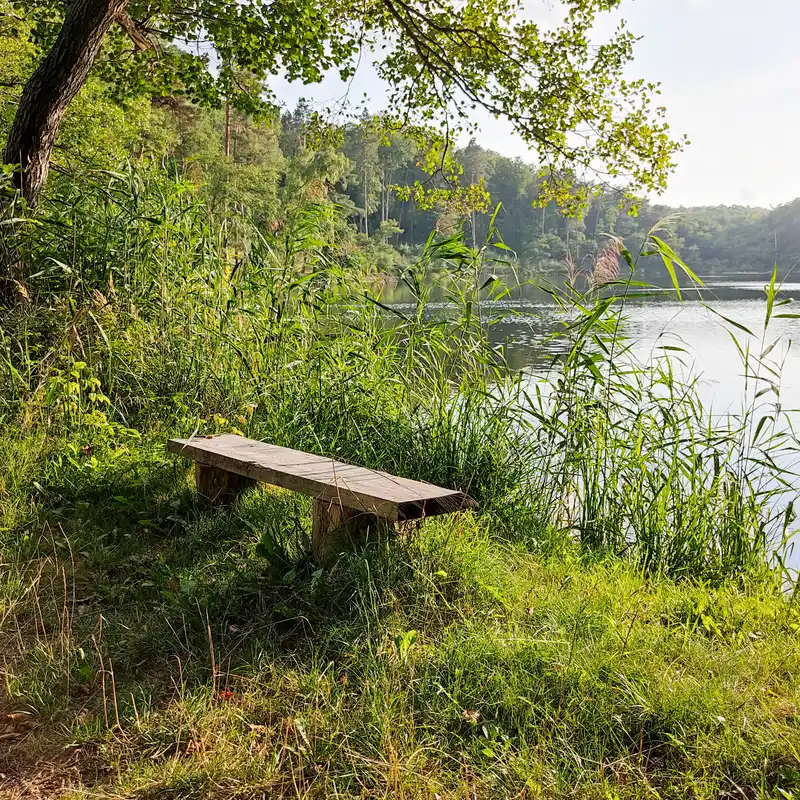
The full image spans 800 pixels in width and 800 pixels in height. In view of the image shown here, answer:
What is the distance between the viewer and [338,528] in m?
2.48

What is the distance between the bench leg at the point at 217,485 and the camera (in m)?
3.18

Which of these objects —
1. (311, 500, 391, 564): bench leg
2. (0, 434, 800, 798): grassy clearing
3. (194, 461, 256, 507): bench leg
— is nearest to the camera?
(0, 434, 800, 798): grassy clearing

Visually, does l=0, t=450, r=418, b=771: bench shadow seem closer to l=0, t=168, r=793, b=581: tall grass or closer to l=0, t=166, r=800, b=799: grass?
l=0, t=166, r=800, b=799: grass

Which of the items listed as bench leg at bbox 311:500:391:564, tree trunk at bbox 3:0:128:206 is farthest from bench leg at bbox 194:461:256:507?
tree trunk at bbox 3:0:128:206

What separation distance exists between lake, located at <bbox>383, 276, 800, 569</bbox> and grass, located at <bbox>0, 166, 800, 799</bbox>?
12.7 inches

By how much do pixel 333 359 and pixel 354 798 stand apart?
2.90m

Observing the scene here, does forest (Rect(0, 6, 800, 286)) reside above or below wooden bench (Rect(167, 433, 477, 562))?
above

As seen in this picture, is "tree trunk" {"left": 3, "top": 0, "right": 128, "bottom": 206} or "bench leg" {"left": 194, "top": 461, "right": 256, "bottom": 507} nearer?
"bench leg" {"left": 194, "top": 461, "right": 256, "bottom": 507}

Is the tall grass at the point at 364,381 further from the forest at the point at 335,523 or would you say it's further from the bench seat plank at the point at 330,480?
the bench seat plank at the point at 330,480

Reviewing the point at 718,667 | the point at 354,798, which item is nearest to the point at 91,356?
the point at 354,798

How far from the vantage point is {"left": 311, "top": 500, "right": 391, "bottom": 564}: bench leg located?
2.47 meters

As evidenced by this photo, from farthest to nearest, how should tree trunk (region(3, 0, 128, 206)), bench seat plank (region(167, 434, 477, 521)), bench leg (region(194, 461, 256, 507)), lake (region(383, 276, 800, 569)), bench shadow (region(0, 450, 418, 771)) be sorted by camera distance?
tree trunk (region(3, 0, 128, 206))
lake (region(383, 276, 800, 569))
bench leg (region(194, 461, 256, 507))
bench seat plank (region(167, 434, 477, 521))
bench shadow (region(0, 450, 418, 771))

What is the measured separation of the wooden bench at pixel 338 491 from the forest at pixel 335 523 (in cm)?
2

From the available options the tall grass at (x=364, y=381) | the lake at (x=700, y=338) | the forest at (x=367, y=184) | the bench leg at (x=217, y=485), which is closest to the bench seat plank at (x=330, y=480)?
the bench leg at (x=217, y=485)
